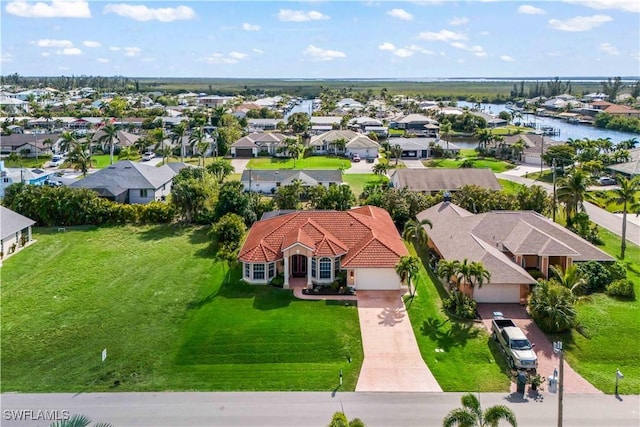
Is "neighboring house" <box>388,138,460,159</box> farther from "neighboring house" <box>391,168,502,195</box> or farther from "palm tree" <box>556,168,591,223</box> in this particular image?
"palm tree" <box>556,168,591,223</box>

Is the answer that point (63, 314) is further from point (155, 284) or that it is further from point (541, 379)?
point (541, 379)

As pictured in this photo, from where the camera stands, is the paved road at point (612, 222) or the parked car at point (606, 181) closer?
the paved road at point (612, 222)

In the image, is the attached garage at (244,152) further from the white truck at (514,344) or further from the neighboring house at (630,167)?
the white truck at (514,344)

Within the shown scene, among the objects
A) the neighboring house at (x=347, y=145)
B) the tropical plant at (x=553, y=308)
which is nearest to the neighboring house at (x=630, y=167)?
the neighboring house at (x=347, y=145)

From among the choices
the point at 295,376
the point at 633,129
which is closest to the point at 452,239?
the point at 295,376

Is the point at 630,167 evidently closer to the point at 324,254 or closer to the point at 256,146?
the point at 324,254

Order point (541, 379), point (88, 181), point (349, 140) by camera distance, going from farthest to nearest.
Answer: point (349, 140) < point (88, 181) < point (541, 379)

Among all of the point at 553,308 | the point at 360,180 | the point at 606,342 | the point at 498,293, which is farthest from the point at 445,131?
the point at 606,342
